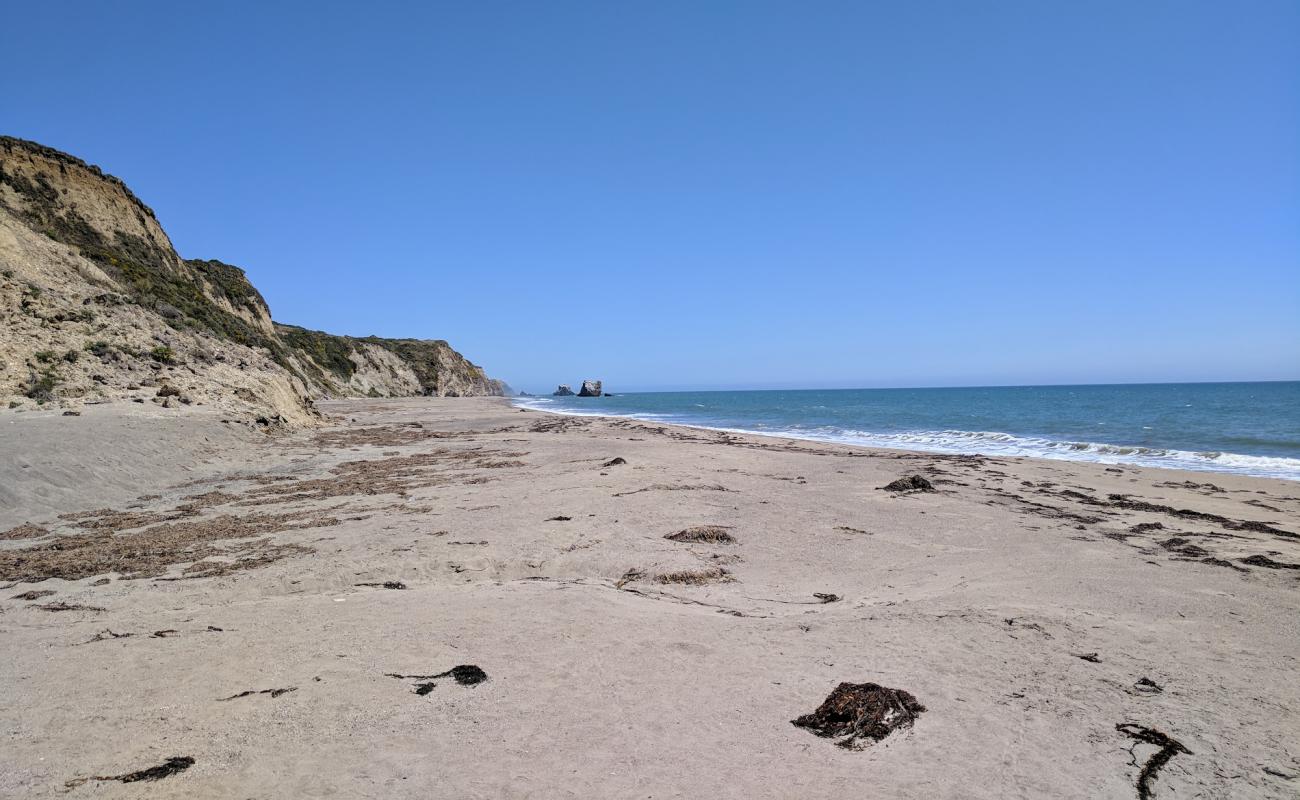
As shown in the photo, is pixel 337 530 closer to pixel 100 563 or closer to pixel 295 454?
pixel 100 563

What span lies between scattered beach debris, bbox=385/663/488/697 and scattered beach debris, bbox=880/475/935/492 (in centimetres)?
912

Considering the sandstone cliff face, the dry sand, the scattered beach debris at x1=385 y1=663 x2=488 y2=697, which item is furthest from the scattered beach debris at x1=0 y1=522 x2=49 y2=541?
the sandstone cliff face

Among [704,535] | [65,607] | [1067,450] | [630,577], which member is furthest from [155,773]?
[1067,450]

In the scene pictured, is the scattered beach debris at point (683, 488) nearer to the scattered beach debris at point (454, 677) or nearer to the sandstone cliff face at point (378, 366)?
the scattered beach debris at point (454, 677)

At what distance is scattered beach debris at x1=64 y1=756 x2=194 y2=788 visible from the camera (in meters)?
3.15

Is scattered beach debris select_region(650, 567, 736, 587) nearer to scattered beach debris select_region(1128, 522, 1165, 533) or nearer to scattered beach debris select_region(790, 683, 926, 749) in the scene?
scattered beach debris select_region(790, 683, 926, 749)

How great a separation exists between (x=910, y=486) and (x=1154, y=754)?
27.9 ft

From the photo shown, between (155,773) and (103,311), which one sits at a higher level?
Answer: (103,311)

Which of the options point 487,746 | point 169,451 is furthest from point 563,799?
point 169,451

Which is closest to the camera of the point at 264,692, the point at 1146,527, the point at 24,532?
the point at 264,692

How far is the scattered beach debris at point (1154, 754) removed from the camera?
3.32 m

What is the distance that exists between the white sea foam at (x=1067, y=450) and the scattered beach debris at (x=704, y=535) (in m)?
15.0

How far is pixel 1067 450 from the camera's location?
71.1 feet

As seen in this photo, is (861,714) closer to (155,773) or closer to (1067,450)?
(155,773)
